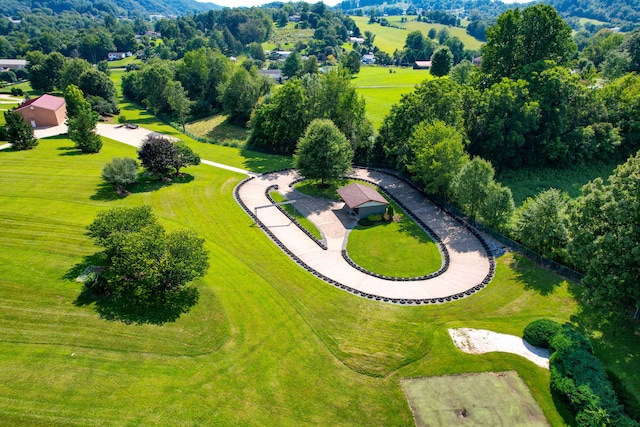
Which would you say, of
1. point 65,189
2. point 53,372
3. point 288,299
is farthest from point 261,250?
point 65,189

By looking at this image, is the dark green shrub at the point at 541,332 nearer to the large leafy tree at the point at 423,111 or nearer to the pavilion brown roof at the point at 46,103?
the large leafy tree at the point at 423,111

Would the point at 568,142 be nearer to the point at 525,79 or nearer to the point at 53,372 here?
the point at 525,79

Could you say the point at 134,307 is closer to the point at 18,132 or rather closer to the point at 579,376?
the point at 579,376

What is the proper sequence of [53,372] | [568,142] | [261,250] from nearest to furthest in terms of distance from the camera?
[53,372]
[261,250]
[568,142]

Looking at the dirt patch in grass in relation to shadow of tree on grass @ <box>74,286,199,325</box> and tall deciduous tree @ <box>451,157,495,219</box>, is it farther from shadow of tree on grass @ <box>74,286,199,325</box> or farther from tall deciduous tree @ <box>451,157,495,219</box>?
tall deciduous tree @ <box>451,157,495,219</box>

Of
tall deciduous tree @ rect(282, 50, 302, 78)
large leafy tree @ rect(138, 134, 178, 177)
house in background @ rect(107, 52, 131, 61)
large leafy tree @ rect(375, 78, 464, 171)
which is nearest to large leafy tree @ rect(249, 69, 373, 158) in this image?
large leafy tree @ rect(375, 78, 464, 171)

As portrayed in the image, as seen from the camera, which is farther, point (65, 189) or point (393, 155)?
point (393, 155)
